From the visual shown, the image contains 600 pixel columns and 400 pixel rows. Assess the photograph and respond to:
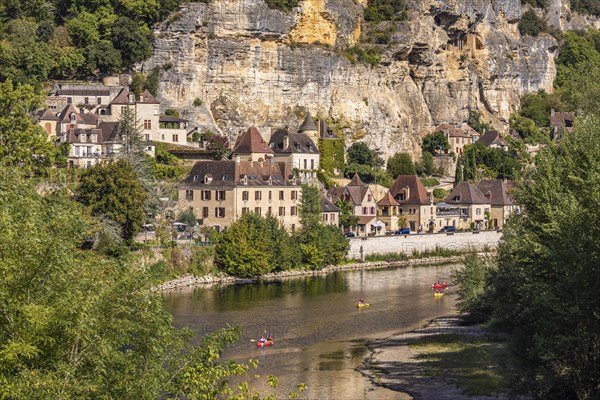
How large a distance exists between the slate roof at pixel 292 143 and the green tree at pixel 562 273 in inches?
1971

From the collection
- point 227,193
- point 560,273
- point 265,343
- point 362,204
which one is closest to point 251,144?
point 362,204

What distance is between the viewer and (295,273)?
225 ft

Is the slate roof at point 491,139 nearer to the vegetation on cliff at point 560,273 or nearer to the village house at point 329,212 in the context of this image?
the village house at point 329,212

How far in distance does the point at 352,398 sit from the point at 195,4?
195 ft

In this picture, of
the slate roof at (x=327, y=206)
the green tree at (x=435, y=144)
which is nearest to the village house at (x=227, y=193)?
the slate roof at (x=327, y=206)

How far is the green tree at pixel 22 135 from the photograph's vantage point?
6434 cm

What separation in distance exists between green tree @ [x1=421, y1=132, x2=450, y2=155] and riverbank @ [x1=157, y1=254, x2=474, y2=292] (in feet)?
77.3

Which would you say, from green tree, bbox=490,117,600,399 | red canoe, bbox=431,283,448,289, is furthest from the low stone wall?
green tree, bbox=490,117,600,399

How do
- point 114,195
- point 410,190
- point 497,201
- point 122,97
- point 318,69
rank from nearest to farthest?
point 114,195 → point 122,97 → point 410,190 → point 497,201 → point 318,69

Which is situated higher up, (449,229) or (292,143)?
(292,143)

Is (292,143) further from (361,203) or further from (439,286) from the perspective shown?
(439,286)

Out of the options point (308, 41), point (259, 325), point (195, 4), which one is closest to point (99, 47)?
point (195, 4)

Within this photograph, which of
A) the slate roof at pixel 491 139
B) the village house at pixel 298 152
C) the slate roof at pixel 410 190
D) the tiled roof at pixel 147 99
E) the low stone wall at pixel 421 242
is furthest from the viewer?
the slate roof at pixel 491 139

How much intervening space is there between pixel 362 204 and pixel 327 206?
5.05 meters
